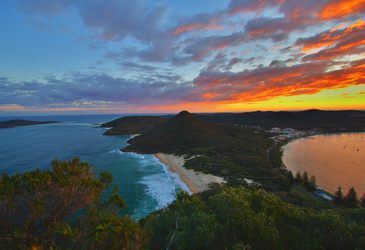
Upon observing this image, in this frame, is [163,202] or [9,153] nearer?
[163,202]

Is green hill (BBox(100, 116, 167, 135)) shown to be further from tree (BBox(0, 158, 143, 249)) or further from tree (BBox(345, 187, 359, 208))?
tree (BBox(0, 158, 143, 249))

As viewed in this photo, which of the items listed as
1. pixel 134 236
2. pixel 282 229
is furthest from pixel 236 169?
pixel 134 236

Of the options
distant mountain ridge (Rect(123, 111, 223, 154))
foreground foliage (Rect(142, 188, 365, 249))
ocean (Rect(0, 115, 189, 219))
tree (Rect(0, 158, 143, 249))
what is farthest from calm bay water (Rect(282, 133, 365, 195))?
tree (Rect(0, 158, 143, 249))

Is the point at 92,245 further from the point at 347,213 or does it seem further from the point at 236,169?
the point at 236,169

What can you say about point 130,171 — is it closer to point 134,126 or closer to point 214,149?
point 214,149

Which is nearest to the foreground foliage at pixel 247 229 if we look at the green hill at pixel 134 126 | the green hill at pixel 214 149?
the green hill at pixel 214 149

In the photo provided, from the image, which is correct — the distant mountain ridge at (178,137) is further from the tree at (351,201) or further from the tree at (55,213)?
Answer: the tree at (55,213)
